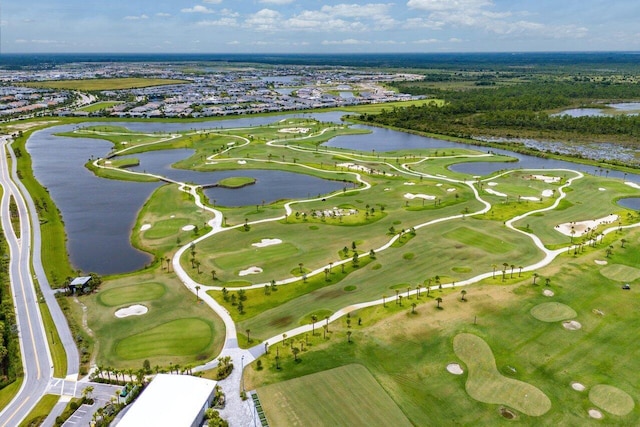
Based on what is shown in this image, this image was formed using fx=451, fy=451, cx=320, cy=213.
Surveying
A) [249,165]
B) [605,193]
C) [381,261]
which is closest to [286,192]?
[249,165]

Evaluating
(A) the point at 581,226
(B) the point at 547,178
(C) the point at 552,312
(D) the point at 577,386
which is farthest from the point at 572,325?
(B) the point at 547,178

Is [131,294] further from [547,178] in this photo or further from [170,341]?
[547,178]

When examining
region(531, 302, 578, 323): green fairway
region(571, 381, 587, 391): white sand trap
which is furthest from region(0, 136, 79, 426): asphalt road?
region(531, 302, 578, 323): green fairway

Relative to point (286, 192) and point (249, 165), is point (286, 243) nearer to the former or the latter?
point (286, 192)

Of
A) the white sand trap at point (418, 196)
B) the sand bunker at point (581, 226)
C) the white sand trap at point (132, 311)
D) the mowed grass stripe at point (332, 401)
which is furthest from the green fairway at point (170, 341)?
the sand bunker at point (581, 226)

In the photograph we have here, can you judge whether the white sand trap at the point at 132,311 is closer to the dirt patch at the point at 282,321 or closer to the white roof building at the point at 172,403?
the white roof building at the point at 172,403

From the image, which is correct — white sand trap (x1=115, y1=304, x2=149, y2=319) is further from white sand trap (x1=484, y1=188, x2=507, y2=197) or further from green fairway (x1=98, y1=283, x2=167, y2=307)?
white sand trap (x1=484, y1=188, x2=507, y2=197)

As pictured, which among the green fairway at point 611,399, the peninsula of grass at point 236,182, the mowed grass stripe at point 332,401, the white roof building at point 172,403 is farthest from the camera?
the peninsula of grass at point 236,182
